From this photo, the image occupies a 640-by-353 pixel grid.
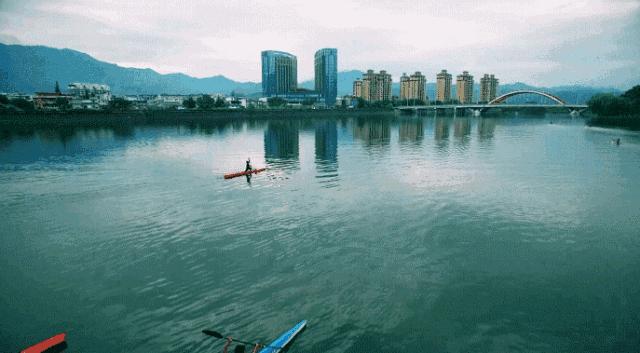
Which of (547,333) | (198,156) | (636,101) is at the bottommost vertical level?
(547,333)

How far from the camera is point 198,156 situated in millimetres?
52500

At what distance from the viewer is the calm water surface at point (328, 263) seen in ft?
40.2

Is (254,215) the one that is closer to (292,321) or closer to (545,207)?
(292,321)

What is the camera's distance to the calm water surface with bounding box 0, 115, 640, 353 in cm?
1225

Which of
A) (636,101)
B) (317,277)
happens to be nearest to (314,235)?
(317,277)

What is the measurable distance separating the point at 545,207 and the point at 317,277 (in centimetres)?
1938

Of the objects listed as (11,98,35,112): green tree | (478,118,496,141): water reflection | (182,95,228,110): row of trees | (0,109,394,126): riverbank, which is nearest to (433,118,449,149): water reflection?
(478,118,496,141): water reflection

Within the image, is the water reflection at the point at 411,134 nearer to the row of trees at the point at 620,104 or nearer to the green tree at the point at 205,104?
the row of trees at the point at 620,104

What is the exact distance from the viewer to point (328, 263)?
1702 cm

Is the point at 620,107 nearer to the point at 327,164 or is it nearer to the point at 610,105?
the point at 610,105

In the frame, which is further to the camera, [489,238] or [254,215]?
[254,215]

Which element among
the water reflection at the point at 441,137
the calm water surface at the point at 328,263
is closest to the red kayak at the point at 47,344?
the calm water surface at the point at 328,263

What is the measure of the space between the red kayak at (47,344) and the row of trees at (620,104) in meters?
173

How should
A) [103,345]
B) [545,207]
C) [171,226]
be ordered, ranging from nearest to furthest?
[103,345] < [171,226] < [545,207]
